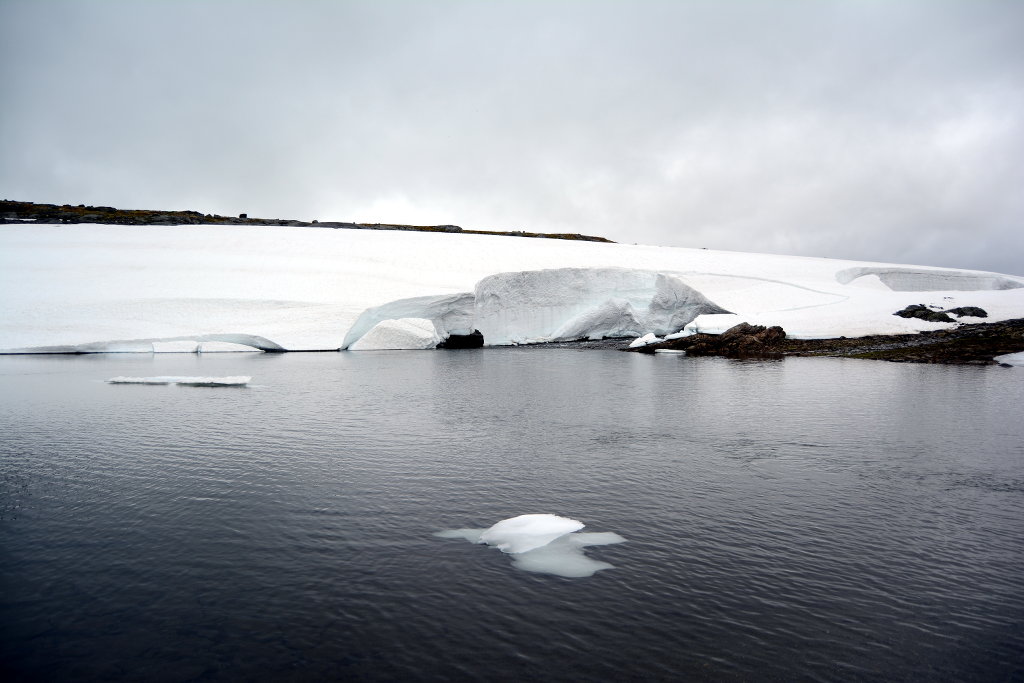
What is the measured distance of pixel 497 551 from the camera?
4637 mm

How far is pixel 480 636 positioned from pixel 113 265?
28.9m

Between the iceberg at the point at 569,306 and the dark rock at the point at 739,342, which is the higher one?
the iceberg at the point at 569,306

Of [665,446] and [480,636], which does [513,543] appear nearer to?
[480,636]

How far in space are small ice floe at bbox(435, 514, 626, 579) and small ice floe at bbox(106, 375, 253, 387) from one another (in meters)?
8.98

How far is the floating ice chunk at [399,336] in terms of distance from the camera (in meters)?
24.5

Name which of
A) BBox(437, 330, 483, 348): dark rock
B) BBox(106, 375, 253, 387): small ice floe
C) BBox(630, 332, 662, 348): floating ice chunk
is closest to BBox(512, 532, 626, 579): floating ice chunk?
BBox(106, 375, 253, 387): small ice floe

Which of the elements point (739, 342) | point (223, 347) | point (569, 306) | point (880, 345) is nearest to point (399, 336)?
point (223, 347)

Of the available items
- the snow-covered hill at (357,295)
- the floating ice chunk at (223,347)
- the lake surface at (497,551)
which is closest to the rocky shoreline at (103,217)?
the snow-covered hill at (357,295)

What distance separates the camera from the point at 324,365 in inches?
700

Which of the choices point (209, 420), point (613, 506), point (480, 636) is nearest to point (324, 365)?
point (209, 420)

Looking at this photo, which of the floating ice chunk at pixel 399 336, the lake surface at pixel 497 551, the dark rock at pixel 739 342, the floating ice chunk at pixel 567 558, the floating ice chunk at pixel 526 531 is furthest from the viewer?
the floating ice chunk at pixel 399 336

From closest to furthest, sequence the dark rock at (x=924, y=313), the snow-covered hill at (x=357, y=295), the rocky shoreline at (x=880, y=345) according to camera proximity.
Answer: the rocky shoreline at (x=880, y=345) < the snow-covered hill at (x=357, y=295) < the dark rock at (x=924, y=313)

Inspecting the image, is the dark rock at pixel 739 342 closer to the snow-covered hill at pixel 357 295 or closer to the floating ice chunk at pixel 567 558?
the snow-covered hill at pixel 357 295

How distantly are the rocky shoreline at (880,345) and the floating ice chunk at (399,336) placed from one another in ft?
25.0
